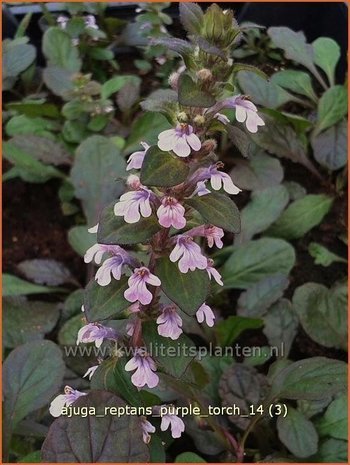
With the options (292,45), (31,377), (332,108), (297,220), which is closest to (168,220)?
(31,377)

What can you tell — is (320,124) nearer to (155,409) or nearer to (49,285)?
(49,285)

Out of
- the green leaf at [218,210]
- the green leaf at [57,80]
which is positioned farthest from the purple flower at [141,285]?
the green leaf at [57,80]

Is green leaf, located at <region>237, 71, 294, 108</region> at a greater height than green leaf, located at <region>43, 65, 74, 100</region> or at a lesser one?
greater

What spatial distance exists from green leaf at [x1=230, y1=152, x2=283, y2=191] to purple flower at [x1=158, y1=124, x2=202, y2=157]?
95cm

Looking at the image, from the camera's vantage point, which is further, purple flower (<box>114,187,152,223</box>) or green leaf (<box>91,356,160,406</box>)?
green leaf (<box>91,356,160,406</box>)

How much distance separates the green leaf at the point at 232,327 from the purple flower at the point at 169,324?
483 mm

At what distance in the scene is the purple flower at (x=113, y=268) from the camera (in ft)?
3.12

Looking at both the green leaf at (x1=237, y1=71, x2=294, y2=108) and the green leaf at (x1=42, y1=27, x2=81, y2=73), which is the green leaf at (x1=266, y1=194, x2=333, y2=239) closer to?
the green leaf at (x1=237, y1=71, x2=294, y2=108)

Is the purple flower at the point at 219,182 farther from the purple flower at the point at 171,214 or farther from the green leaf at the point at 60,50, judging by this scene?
the green leaf at the point at 60,50

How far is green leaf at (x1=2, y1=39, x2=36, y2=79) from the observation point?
1.94 meters

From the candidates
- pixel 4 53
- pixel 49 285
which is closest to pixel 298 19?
pixel 4 53

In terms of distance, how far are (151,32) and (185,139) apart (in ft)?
4.54

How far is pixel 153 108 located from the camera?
0.91 m

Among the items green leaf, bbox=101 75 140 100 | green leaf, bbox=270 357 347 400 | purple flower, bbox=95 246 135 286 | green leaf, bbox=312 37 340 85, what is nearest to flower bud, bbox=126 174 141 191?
purple flower, bbox=95 246 135 286
